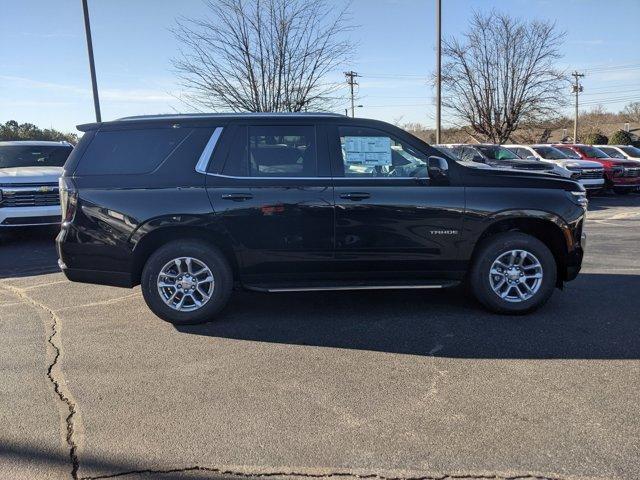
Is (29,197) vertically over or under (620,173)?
under

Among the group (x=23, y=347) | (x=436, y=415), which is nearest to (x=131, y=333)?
(x=23, y=347)

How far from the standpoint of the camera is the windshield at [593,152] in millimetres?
20722

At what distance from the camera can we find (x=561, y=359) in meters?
4.20

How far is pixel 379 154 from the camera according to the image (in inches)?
204

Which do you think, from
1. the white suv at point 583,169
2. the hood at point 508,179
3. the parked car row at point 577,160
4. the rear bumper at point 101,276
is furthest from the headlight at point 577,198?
the white suv at point 583,169

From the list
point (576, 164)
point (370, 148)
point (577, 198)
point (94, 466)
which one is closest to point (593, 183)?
point (576, 164)

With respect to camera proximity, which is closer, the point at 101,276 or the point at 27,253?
the point at 101,276

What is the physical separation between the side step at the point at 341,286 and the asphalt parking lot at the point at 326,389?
1.07 feet

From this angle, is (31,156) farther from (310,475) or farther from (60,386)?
(310,475)

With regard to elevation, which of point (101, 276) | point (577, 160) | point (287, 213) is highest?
point (577, 160)

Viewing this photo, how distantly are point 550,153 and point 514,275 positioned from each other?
16.3 m

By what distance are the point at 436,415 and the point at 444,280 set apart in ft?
6.81

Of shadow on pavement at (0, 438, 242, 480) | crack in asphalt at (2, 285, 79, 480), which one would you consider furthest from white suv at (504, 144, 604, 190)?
shadow on pavement at (0, 438, 242, 480)

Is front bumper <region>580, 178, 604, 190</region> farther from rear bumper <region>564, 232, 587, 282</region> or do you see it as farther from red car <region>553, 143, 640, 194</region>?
rear bumper <region>564, 232, 587, 282</region>
